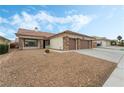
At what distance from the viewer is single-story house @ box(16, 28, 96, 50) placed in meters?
19.2

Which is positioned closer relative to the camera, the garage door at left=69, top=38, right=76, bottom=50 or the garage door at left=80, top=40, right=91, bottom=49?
the garage door at left=69, top=38, right=76, bottom=50

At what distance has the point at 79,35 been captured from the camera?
844 inches

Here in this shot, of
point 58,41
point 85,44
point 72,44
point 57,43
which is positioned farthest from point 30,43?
point 85,44

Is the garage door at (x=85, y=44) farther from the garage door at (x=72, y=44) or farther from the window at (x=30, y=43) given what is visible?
the window at (x=30, y=43)

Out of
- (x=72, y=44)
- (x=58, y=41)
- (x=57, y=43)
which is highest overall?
(x=58, y=41)

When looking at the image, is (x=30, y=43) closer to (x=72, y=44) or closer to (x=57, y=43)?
(x=57, y=43)

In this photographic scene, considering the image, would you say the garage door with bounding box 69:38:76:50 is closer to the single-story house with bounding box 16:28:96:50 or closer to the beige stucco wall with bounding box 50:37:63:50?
the single-story house with bounding box 16:28:96:50

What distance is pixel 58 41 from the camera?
68.6ft

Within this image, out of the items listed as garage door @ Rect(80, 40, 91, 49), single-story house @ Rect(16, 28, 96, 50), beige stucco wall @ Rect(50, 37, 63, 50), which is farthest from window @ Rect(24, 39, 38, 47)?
garage door @ Rect(80, 40, 91, 49)

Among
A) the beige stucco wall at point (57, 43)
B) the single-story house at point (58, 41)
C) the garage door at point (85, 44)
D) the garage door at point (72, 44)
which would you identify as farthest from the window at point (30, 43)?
the garage door at point (85, 44)

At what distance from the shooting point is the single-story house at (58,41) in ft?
63.0
